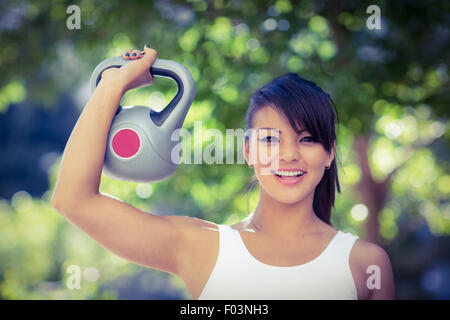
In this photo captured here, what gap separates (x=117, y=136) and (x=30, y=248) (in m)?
6.82

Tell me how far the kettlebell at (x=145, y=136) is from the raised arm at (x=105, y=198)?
43 millimetres

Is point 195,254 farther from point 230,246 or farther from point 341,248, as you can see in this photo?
point 341,248

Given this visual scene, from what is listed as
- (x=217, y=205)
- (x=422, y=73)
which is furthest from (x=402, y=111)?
(x=217, y=205)

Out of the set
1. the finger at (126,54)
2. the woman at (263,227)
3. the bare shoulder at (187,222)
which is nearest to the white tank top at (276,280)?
the woman at (263,227)

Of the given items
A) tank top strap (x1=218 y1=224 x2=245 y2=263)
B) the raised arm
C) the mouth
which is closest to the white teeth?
the mouth

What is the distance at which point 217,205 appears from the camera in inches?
159

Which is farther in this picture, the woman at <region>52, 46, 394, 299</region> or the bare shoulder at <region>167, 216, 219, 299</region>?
the bare shoulder at <region>167, 216, 219, 299</region>

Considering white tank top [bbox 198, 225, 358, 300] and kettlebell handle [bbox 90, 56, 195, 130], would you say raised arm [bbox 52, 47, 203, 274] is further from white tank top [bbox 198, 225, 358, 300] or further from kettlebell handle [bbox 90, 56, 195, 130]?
white tank top [bbox 198, 225, 358, 300]

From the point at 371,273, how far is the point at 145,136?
75 cm

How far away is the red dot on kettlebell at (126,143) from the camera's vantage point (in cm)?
141

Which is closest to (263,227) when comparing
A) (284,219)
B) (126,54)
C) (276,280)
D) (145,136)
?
(284,219)

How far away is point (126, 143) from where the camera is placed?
141cm

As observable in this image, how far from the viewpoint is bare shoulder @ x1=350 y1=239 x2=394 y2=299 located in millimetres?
1488

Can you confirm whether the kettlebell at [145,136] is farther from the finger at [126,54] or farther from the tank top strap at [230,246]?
the tank top strap at [230,246]
